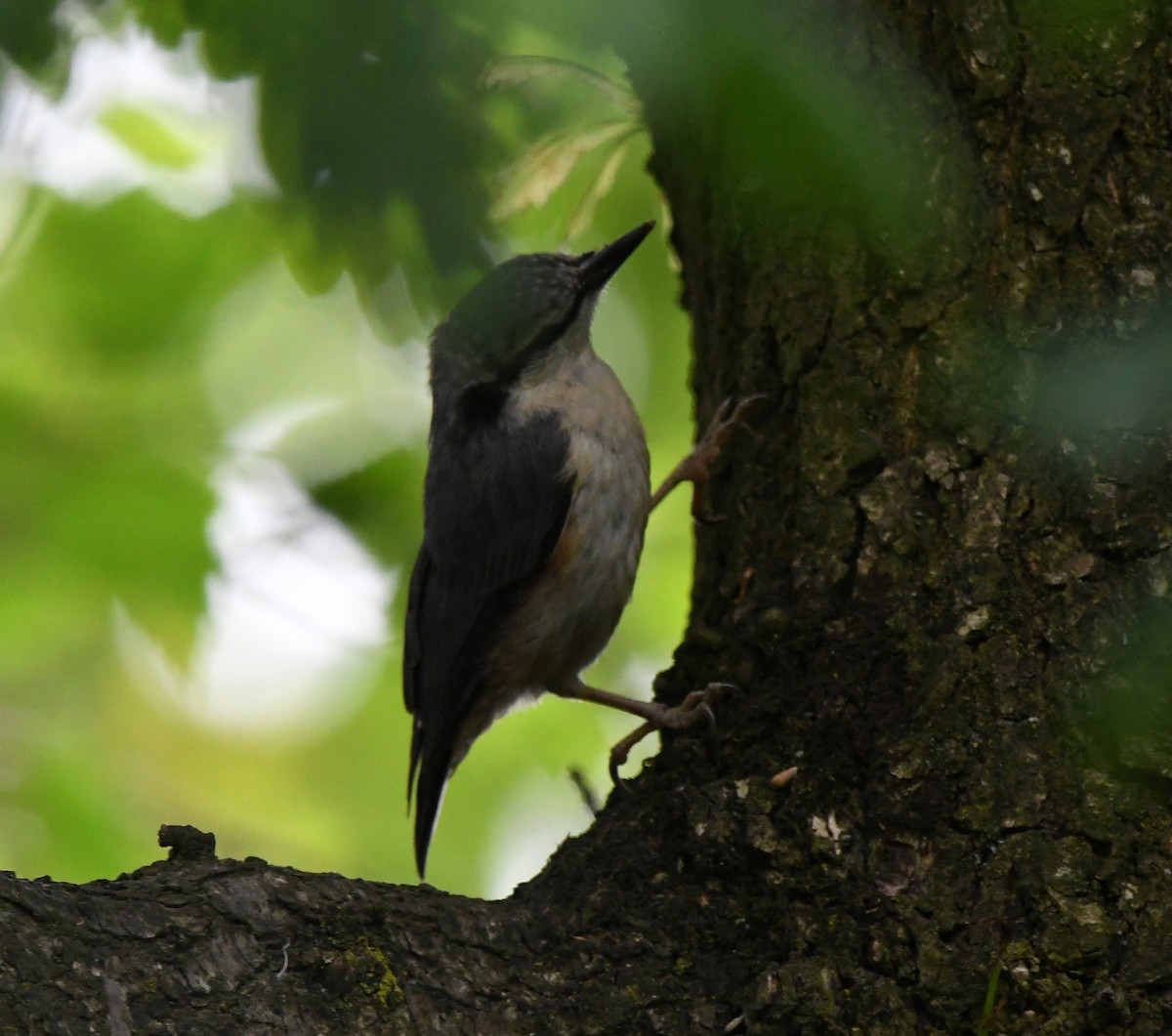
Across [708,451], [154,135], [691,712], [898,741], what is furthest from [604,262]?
[898,741]

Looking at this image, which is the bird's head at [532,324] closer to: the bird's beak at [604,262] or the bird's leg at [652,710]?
the bird's beak at [604,262]

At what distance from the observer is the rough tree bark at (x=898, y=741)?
1989 mm

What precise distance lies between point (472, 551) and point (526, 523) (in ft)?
0.51

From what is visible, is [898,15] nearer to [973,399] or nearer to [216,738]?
[973,399]

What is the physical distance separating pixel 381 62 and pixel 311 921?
1338 millimetres

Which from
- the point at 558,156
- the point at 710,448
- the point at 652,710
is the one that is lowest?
the point at 652,710

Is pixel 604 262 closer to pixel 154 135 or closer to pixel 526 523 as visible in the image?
pixel 526 523

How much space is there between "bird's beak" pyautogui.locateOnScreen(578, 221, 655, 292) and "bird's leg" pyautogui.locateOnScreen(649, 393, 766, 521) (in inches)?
23.8

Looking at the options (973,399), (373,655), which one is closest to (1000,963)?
(973,399)

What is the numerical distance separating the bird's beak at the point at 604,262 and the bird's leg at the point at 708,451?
0.60 metres

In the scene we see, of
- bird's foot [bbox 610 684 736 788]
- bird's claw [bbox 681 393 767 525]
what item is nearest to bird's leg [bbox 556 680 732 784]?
bird's foot [bbox 610 684 736 788]

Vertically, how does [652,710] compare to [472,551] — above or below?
below

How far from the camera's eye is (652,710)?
304cm

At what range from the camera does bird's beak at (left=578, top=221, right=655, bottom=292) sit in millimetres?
3621
